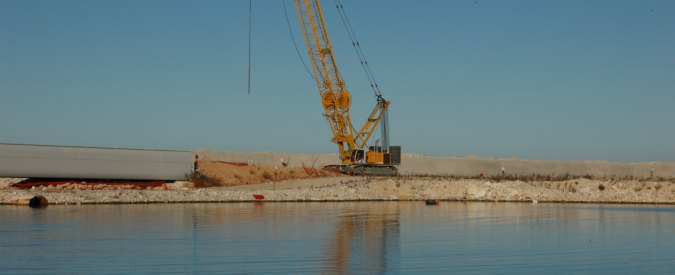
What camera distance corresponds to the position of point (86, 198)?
167ft

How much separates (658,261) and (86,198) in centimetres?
3764

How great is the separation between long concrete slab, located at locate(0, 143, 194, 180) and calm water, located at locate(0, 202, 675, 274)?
18.9 meters

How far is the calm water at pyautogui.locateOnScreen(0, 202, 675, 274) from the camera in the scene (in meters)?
21.1

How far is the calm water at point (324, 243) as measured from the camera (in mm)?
21062

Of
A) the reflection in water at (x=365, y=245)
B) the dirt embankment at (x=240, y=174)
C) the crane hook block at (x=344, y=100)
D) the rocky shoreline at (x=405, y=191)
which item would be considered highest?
the crane hook block at (x=344, y=100)

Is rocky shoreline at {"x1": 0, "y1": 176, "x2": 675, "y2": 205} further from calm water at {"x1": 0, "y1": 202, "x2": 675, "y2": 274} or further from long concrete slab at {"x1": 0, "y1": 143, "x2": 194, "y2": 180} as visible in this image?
calm water at {"x1": 0, "y1": 202, "x2": 675, "y2": 274}

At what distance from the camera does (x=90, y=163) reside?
62094 mm

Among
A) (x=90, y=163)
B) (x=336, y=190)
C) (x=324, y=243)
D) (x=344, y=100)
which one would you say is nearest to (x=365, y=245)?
(x=324, y=243)

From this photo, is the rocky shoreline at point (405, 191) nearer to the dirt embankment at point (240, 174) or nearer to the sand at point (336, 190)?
the sand at point (336, 190)

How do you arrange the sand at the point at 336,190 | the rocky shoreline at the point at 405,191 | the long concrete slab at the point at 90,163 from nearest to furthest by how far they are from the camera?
the sand at the point at 336,190
the rocky shoreline at the point at 405,191
the long concrete slab at the point at 90,163

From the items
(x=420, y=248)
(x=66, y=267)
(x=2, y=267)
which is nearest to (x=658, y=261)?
(x=420, y=248)

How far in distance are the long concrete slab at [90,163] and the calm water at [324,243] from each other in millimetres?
18938

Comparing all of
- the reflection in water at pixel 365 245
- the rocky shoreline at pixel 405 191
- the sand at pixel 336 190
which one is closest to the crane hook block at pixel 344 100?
the sand at pixel 336 190

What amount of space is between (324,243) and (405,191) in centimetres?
3762
